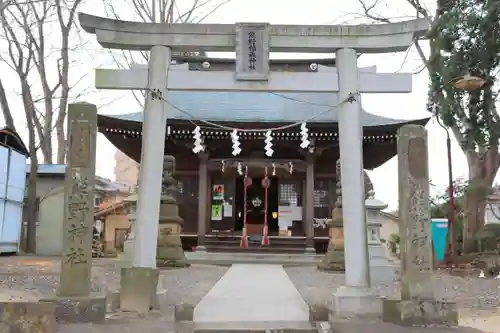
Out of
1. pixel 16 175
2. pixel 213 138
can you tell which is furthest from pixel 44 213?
Result: pixel 213 138

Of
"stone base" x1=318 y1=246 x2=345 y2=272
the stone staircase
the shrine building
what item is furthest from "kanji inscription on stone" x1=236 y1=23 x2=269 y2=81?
the stone staircase

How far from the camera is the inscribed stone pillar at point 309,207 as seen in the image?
16.5m

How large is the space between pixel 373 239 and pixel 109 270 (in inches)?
266

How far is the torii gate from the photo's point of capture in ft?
23.6

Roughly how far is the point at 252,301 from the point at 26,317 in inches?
150

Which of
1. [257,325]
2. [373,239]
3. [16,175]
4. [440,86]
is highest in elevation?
[440,86]

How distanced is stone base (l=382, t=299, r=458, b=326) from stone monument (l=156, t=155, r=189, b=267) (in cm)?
798

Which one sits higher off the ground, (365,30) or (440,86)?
(440,86)

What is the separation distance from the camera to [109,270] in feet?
40.4

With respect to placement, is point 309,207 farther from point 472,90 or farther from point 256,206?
point 472,90

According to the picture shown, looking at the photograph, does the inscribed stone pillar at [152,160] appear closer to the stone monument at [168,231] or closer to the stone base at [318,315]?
the stone base at [318,315]

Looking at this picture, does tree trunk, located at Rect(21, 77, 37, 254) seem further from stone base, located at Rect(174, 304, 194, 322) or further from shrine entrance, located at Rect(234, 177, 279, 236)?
stone base, located at Rect(174, 304, 194, 322)

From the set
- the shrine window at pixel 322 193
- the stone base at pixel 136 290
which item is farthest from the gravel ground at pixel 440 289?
the shrine window at pixel 322 193

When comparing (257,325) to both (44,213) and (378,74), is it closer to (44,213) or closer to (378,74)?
(378,74)
